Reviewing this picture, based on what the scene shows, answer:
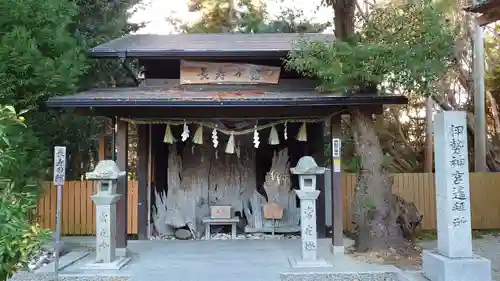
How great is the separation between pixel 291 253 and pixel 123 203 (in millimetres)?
3420

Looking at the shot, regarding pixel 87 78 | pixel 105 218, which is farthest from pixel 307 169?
pixel 87 78

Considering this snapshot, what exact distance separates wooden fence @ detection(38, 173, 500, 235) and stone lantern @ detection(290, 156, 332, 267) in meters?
3.86

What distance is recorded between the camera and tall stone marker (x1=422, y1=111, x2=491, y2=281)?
19.6 ft

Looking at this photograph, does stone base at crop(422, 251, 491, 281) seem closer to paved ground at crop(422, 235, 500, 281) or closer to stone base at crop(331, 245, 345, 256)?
paved ground at crop(422, 235, 500, 281)

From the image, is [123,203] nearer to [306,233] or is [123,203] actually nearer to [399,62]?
[306,233]

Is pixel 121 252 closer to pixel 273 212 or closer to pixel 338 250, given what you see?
pixel 273 212

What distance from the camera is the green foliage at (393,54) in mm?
7105

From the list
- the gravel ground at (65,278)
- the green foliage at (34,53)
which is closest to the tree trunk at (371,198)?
the gravel ground at (65,278)

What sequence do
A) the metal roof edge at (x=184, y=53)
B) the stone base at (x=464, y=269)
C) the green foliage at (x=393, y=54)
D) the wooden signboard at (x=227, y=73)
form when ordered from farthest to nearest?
the wooden signboard at (x=227, y=73) < the metal roof edge at (x=184, y=53) < the green foliage at (x=393, y=54) < the stone base at (x=464, y=269)

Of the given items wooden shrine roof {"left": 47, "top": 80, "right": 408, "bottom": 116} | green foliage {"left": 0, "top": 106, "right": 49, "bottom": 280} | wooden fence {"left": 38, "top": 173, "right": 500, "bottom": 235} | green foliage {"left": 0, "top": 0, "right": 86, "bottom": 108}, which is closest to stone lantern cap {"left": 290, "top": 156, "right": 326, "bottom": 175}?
wooden shrine roof {"left": 47, "top": 80, "right": 408, "bottom": 116}

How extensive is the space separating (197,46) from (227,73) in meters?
1.08

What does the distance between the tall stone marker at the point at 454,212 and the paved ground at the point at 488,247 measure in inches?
55.6

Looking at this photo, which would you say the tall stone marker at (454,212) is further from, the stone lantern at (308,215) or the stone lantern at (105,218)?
the stone lantern at (105,218)

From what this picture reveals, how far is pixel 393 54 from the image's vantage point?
23.3 feet
